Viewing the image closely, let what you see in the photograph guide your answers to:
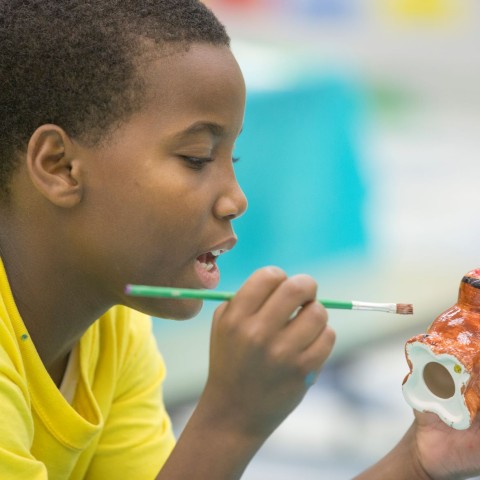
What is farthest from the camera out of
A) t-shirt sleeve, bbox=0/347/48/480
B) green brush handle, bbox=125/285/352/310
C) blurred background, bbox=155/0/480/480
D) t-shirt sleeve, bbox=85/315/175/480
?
blurred background, bbox=155/0/480/480

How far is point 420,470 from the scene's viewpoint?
83 centimetres

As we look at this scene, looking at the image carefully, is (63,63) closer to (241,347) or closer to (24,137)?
(24,137)

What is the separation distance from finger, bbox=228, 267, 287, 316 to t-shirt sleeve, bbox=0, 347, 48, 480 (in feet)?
0.75

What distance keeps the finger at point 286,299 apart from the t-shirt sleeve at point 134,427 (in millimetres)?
375

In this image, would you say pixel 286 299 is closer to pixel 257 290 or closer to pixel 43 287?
pixel 257 290

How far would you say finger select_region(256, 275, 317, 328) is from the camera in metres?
0.67

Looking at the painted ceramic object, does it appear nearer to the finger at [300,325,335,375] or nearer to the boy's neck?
the finger at [300,325,335,375]

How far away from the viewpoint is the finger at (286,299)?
26.4 inches

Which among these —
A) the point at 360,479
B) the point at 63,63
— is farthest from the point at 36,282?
the point at 360,479

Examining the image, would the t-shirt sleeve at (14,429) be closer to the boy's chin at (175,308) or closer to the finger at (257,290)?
the boy's chin at (175,308)

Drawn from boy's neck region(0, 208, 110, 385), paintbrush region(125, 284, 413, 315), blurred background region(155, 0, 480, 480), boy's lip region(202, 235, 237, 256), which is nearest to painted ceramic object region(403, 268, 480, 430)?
paintbrush region(125, 284, 413, 315)

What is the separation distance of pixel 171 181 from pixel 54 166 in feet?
0.34

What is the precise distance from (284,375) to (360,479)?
22 centimetres

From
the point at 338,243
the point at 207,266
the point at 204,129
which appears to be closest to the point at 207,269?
the point at 207,266
